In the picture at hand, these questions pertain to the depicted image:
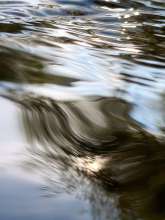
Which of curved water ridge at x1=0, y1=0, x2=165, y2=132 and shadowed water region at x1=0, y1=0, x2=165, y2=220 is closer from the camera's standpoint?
shadowed water region at x1=0, y1=0, x2=165, y2=220

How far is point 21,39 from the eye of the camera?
212 cm

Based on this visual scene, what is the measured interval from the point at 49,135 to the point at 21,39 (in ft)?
3.39

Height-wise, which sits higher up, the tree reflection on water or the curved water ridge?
the tree reflection on water

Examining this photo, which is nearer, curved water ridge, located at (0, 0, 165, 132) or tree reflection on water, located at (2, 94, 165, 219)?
tree reflection on water, located at (2, 94, 165, 219)

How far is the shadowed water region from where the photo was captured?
91 cm

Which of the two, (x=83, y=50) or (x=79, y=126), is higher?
(x=79, y=126)

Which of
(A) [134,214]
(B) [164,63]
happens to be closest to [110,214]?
(A) [134,214]

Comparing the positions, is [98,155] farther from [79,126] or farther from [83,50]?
[83,50]

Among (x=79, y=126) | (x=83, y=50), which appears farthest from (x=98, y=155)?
(x=83, y=50)

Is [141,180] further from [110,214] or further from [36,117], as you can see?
[36,117]

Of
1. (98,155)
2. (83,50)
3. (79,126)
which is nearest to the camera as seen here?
(98,155)

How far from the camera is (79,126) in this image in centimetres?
126

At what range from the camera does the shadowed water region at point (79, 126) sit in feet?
2.99

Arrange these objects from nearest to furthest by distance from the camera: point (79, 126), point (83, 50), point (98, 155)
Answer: point (98, 155) → point (79, 126) → point (83, 50)
